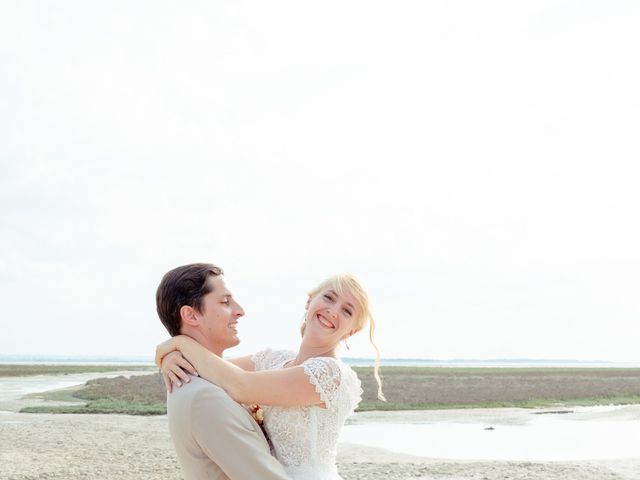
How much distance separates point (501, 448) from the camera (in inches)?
795

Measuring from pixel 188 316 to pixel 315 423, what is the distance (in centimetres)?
80

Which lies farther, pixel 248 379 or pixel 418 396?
pixel 418 396

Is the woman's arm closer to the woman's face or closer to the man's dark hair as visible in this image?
the man's dark hair

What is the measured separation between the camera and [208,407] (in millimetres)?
3205

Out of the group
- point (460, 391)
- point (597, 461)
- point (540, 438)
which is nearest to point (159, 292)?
point (597, 461)

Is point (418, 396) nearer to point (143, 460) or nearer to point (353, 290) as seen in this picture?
point (143, 460)

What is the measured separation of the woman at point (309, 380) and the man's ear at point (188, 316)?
0.24 feet

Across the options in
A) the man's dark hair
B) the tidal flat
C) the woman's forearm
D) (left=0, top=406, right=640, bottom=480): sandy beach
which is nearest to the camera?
the woman's forearm

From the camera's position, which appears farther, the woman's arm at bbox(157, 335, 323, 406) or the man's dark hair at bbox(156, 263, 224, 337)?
the man's dark hair at bbox(156, 263, 224, 337)

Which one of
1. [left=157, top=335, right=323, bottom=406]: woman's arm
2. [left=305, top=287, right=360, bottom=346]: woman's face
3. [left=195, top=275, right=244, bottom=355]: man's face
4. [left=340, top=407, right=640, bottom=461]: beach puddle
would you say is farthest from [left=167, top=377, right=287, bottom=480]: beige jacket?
[left=340, top=407, right=640, bottom=461]: beach puddle

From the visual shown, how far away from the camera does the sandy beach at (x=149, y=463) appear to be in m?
15.2

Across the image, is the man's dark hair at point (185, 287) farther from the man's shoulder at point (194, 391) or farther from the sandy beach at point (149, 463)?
the sandy beach at point (149, 463)

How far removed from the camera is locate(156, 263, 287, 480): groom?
10.4 feet

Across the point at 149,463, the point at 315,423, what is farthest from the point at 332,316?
the point at 149,463
